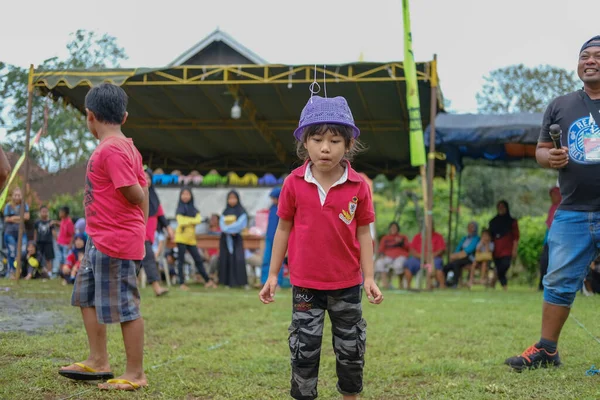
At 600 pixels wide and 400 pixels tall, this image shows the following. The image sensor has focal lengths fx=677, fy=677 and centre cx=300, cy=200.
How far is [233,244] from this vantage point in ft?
43.8

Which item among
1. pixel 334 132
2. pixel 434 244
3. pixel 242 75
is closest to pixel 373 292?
pixel 334 132

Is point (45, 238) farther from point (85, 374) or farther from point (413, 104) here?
point (85, 374)

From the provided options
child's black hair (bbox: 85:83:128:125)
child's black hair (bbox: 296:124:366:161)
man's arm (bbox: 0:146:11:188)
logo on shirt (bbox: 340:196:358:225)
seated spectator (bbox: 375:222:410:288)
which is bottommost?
seated spectator (bbox: 375:222:410:288)

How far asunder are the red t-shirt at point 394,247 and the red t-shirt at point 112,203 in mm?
10536

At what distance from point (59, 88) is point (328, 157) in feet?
37.2

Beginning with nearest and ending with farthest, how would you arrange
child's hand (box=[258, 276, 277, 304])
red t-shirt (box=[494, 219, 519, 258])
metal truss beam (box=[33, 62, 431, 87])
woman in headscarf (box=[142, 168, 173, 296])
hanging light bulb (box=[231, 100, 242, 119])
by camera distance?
child's hand (box=[258, 276, 277, 304]), woman in headscarf (box=[142, 168, 173, 296]), metal truss beam (box=[33, 62, 431, 87]), red t-shirt (box=[494, 219, 519, 258]), hanging light bulb (box=[231, 100, 242, 119])

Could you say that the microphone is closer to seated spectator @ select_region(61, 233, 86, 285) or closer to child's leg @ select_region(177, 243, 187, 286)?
child's leg @ select_region(177, 243, 187, 286)

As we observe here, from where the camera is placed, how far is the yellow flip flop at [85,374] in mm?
3795

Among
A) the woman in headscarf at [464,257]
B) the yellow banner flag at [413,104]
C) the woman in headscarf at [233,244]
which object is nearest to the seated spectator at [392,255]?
the woman in headscarf at [464,257]

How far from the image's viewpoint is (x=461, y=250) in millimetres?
14711

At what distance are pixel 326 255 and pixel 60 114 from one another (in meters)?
11.9

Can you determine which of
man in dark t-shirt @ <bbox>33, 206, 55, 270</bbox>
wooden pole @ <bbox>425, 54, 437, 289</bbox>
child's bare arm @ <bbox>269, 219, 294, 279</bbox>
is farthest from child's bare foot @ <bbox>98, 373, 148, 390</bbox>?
man in dark t-shirt @ <bbox>33, 206, 55, 270</bbox>

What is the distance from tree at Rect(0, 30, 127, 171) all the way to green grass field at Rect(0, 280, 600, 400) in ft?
12.7

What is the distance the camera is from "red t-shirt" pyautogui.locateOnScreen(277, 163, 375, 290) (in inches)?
124
